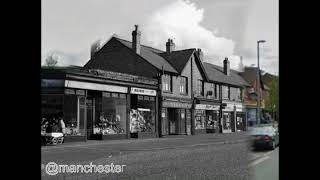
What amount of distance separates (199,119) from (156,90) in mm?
→ 484

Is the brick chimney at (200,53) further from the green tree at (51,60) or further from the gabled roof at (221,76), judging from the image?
the green tree at (51,60)

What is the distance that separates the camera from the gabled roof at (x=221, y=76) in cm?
216

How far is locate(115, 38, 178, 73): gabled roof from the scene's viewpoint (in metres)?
2.35

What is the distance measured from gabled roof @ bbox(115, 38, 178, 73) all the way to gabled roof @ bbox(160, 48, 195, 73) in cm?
5

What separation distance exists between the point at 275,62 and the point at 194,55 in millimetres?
643

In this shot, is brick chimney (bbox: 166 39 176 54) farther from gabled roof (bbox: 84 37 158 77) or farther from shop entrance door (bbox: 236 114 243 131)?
shop entrance door (bbox: 236 114 243 131)

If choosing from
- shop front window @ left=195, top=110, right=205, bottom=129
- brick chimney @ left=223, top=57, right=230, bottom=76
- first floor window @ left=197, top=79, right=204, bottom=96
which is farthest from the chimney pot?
shop front window @ left=195, top=110, right=205, bottom=129

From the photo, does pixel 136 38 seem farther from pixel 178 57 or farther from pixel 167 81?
pixel 167 81

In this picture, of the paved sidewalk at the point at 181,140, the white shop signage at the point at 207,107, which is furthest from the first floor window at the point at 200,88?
the paved sidewalk at the point at 181,140
